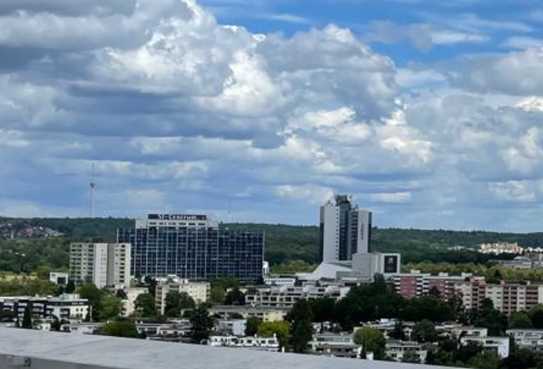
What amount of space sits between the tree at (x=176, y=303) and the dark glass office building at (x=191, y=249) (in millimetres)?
23830

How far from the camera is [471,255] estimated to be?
94688mm

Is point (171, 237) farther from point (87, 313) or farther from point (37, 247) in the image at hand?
point (87, 313)

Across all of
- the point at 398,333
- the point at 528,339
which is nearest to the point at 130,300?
the point at 398,333

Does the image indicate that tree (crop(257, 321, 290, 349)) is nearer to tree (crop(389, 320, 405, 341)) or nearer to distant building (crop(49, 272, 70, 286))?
tree (crop(389, 320, 405, 341))

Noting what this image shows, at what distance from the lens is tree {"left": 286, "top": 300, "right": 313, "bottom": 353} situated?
33500mm

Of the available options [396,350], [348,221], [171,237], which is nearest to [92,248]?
[171,237]

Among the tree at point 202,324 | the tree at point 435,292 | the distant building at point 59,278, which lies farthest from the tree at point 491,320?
the distant building at point 59,278

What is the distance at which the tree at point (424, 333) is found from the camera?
127 ft

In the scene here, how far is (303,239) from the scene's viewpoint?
325 feet

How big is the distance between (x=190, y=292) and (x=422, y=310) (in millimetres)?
13962

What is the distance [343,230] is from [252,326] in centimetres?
4504

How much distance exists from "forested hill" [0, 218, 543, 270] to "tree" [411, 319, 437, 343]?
4436cm

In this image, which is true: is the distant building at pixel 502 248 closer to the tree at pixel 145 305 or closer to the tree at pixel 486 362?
the tree at pixel 145 305

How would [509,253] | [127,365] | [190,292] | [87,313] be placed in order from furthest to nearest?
[509,253], [190,292], [87,313], [127,365]
